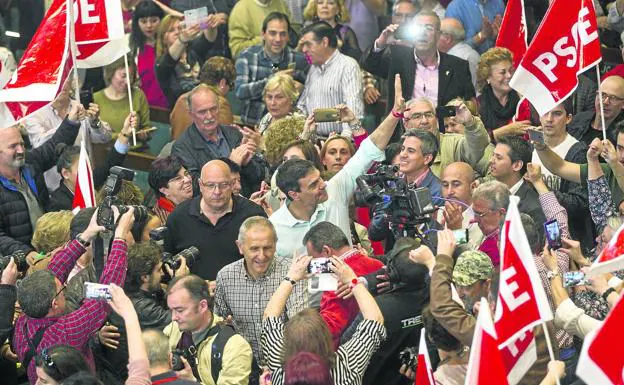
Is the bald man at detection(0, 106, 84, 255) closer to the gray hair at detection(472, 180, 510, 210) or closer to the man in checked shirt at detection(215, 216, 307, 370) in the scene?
the man in checked shirt at detection(215, 216, 307, 370)

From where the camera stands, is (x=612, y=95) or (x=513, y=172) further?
(x=612, y=95)

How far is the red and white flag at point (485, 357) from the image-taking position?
7.70 m

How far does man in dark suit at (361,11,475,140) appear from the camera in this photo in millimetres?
13359

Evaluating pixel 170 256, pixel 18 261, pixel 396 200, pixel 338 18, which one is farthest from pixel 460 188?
pixel 338 18

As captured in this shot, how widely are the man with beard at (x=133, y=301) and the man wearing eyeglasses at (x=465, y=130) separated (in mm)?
2720

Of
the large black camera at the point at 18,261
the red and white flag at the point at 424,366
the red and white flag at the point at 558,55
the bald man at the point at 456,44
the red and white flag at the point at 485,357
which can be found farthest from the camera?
the bald man at the point at 456,44

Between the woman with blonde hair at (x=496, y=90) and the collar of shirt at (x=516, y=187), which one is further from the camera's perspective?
the woman with blonde hair at (x=496, y=90)

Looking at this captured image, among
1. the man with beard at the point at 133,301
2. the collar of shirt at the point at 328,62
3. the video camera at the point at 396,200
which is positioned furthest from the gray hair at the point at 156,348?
the collar of shirt at the point at 328,62

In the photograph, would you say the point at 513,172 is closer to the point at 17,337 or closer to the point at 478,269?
the point at 478,269

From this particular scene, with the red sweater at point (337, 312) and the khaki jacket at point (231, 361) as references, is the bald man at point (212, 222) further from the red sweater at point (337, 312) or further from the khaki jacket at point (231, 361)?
the khaki jacket at point (231, 361)

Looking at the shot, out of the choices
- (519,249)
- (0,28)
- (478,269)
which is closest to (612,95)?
(478,269)

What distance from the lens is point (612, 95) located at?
12.4 m

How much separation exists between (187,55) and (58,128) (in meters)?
2.76

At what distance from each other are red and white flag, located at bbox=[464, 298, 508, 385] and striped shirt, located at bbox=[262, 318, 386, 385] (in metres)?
1.06
